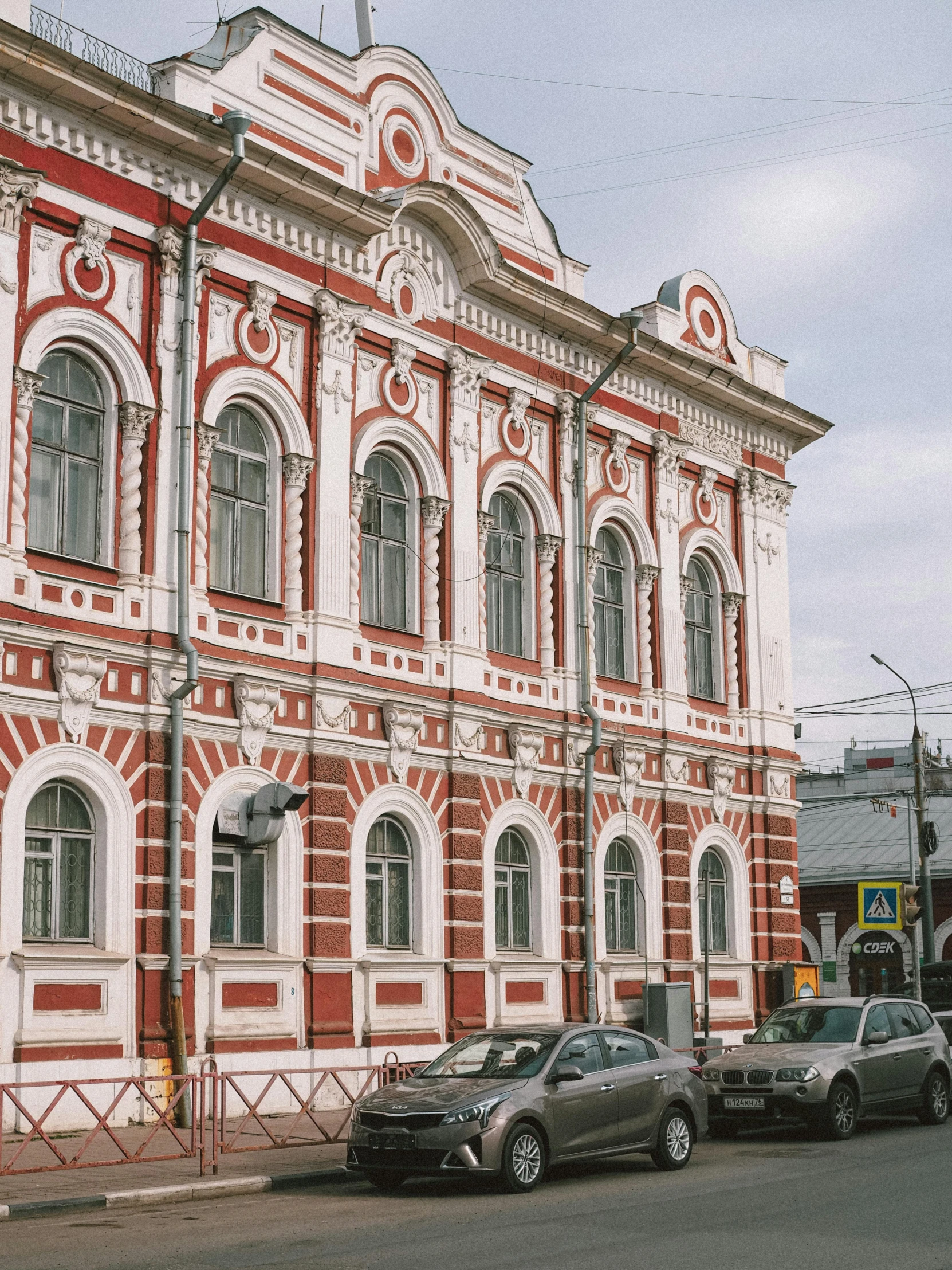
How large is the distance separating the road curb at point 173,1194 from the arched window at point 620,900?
11736mm

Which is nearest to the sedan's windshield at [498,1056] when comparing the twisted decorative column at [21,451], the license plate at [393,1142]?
the license plate at [393,1142]

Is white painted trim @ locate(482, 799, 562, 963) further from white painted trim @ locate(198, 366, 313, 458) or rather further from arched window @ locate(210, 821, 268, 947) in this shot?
white painted trim @ locate(198, 366, 313, 458)

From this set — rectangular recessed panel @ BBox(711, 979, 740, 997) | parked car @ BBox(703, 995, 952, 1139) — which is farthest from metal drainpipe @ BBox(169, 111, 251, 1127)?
rectangular recessed panel @ BBox(711, 979, 740, 997)

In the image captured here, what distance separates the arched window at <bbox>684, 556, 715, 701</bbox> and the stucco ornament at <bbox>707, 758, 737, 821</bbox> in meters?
1.23

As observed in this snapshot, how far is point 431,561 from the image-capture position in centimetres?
2450

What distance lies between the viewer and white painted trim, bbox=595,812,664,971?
26844 mm

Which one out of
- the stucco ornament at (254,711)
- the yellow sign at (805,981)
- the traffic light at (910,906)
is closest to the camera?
the stucco ornament at (254,711)

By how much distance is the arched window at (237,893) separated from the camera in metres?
20.9

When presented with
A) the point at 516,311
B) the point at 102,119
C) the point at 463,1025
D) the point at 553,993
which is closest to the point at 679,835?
the point at 553,993

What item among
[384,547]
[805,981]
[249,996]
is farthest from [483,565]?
[805,981]

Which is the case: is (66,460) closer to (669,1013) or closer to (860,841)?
(669,1013)

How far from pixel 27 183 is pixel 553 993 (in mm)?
13614

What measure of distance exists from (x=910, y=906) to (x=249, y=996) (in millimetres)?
10512

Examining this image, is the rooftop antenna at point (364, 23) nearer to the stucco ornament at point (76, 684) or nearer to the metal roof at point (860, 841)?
the stucco ornament at point (76, 684)
